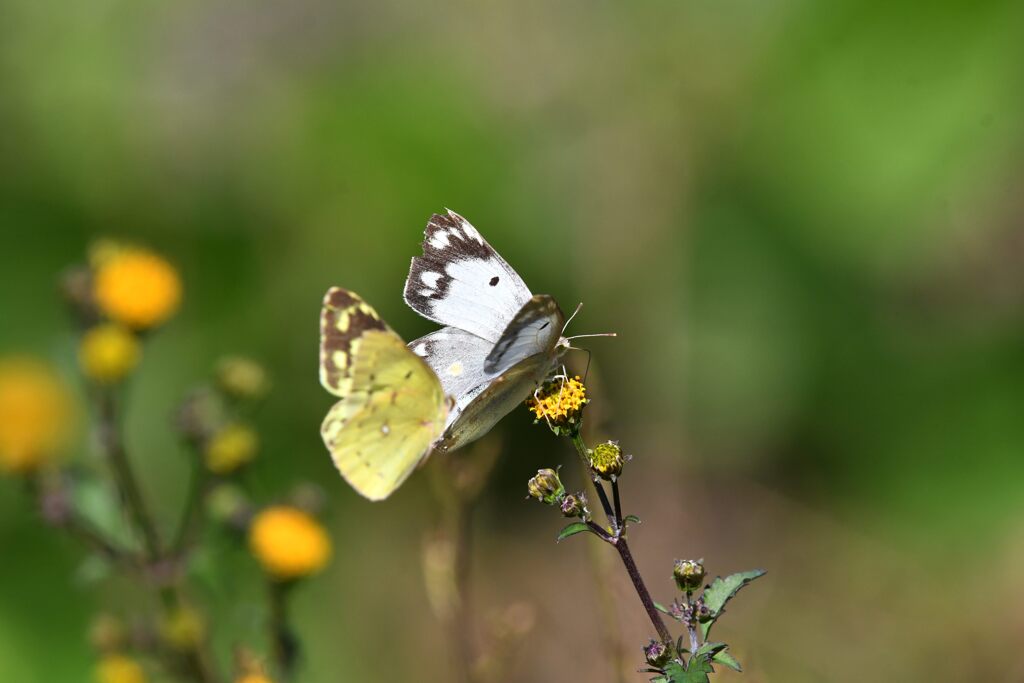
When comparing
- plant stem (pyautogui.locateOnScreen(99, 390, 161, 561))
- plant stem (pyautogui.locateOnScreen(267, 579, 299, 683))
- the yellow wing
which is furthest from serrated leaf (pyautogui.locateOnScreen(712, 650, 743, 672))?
plant stem (pyautogui.locateOnScreen(99, 390, 161, 561))

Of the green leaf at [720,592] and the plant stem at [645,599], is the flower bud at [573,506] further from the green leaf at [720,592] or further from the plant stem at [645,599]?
the green leaf at [720,592]

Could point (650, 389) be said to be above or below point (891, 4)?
below

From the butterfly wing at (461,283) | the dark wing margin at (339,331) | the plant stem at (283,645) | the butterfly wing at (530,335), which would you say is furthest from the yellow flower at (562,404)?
the plant stem at (283,645)

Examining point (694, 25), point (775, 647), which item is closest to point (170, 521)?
point (775, 647)

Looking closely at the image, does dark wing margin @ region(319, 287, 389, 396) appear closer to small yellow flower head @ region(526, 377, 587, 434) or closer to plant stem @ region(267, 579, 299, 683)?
small yellow flower head @ region(526, 377, 587, 434)

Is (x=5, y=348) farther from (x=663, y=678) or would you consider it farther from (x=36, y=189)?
(x=663, y=678)

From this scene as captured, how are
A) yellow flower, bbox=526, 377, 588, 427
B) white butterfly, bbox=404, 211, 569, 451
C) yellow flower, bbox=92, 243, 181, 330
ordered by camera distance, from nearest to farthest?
yellow flower, bbox=526, 377, 588, 427, white butterfly, bbox=404, 211, 569, 451, yellow flower, bbox=92, 243, 181, 330
